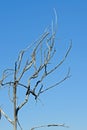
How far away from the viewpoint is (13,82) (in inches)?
181

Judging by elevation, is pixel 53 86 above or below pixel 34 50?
below

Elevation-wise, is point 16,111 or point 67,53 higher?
point 67,53

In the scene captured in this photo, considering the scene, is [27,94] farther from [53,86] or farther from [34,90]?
[53,86]

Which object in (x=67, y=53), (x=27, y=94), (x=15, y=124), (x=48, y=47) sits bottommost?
(x=15, y=124)

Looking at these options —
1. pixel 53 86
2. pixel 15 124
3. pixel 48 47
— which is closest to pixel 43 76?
pixel 53 86

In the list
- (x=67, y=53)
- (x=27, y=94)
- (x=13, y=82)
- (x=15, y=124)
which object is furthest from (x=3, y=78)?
(x=67, y=53)

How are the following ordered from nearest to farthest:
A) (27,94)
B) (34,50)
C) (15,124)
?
1. (15,124)
2. (27,94)
3. (34,50)

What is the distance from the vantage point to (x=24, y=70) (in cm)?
451

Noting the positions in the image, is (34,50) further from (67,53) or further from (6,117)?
(6,117)

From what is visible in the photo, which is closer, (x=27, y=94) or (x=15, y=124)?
(x=15, y=124)

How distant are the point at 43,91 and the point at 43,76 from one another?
333mm

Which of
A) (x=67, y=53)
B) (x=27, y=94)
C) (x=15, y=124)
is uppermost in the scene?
(x=67, y=53)

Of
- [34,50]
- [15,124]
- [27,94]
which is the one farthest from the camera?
[34,50]

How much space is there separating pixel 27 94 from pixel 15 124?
0.60 meters
